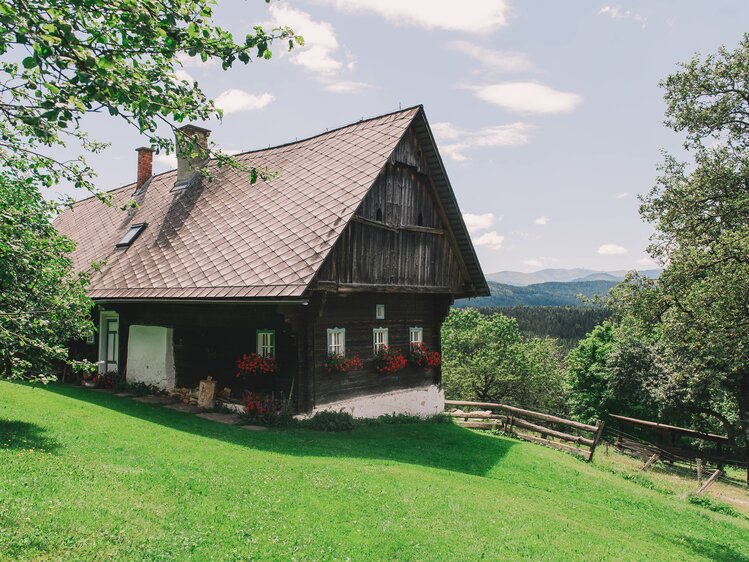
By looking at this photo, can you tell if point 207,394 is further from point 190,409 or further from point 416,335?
point 416,335

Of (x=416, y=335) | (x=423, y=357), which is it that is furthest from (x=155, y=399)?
(x=416, y=335)

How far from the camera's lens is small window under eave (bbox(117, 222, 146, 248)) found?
1903 cm

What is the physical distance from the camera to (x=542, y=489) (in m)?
12.2

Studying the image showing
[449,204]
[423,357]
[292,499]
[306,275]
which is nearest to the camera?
[292,499]

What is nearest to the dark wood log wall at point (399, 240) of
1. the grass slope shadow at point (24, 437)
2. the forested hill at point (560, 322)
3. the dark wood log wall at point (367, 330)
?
the dark wood log wall at point (367, 330)

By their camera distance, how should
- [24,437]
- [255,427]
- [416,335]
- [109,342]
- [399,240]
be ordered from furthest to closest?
[109,342]
[416,335]
[399,240]
[255,427]
[24,437]

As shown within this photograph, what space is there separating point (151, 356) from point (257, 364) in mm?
4745

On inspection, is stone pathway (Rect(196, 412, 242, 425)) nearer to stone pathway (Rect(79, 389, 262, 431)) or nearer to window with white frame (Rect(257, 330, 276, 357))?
stone pathway (Rect(79, 389, 262, 431))

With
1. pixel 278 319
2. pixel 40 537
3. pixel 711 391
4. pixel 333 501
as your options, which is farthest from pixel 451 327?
pixel 40 537

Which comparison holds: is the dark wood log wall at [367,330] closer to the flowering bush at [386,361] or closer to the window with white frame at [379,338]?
the window with white frame at [379,338]

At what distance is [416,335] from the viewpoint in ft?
60.4

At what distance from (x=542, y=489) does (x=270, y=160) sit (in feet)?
44.0

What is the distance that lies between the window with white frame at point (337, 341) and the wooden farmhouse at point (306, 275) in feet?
0.17

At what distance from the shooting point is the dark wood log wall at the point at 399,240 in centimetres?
1463
